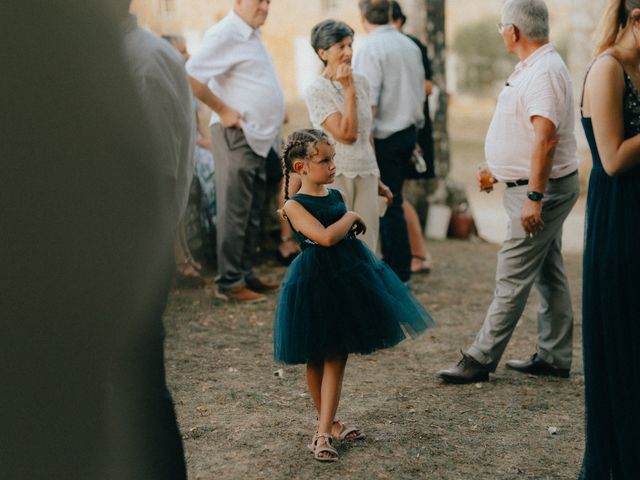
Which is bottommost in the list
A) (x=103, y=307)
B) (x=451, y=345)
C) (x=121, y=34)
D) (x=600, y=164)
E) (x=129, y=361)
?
(x=451, y=345)

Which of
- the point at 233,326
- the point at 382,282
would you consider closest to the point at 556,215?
the point at 382,282

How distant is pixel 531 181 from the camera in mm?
5086

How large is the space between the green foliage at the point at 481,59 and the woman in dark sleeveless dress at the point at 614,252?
26.8 m

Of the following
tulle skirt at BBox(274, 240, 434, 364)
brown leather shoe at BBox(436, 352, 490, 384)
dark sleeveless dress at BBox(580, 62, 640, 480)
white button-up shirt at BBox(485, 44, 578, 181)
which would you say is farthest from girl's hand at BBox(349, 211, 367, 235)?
brown leather shoe at BBox(436, 352, 490, 384)

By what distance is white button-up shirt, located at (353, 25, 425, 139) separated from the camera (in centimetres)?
741

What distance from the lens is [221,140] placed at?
7.54 metres

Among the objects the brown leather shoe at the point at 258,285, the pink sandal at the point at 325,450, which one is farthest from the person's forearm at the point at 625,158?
the brown leather shoe at the point at 258,285

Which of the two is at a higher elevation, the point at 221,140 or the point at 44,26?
the point at 44,26

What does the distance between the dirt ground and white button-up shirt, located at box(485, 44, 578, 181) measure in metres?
1.19

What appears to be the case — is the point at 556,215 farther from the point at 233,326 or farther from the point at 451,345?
the point at 233,326

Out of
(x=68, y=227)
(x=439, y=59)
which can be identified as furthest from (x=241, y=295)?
(x=439, y=59)

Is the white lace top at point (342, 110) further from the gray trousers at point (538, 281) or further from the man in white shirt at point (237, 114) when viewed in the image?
the man in white shirt at point (237, 114)

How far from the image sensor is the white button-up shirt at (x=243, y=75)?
7.31 metres

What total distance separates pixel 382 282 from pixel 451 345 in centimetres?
239
